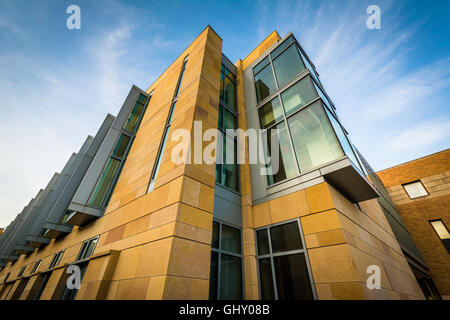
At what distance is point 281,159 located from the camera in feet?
26.1

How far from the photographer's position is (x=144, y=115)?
41.4 ft

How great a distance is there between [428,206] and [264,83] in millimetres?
19955

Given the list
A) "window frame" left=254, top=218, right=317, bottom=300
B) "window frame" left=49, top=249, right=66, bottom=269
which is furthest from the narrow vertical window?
"window frame" left=254, top=218, right=317, bottom=300

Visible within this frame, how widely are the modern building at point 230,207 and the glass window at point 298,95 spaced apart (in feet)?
0.19

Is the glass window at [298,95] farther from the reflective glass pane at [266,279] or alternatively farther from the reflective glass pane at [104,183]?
the reflective glass pane at [104,183]

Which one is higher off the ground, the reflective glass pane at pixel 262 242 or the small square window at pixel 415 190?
the small square window at pixel 415 190

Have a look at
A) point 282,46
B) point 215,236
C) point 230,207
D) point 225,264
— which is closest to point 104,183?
point 230,207

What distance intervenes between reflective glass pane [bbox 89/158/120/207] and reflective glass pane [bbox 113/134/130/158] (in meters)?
0.45

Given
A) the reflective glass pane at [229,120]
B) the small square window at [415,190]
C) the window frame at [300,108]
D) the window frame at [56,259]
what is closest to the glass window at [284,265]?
the window frame at [300,108]

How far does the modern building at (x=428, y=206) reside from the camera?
15.4 m

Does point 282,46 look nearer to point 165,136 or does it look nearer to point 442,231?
point 165,136
